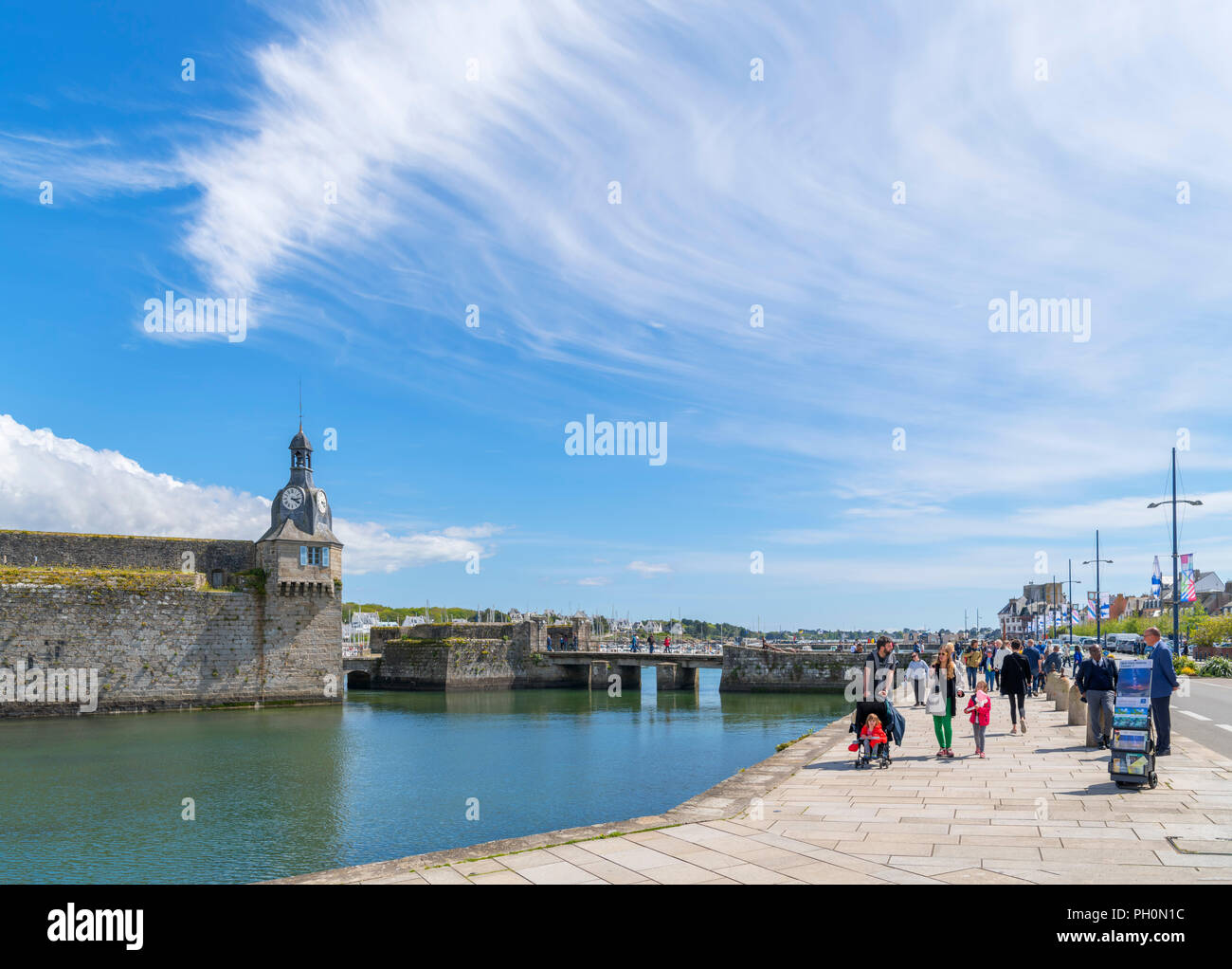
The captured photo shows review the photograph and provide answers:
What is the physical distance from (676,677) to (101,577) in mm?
40206

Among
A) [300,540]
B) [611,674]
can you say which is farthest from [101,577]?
[611,674]

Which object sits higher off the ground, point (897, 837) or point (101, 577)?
point (101, 577)

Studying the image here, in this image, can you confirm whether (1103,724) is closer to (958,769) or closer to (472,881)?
(958,769)

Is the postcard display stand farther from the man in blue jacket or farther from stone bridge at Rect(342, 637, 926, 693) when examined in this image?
stone bridge at Rect(342, 637, 926, 693)

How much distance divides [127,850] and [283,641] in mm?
29401

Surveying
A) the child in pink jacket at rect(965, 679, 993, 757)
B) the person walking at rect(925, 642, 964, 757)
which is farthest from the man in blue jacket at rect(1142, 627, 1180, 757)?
the person walking at rect(925, 642, 964, 757)

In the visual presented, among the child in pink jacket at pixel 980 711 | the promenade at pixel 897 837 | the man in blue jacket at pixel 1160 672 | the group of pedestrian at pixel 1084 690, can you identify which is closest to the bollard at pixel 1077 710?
the group of pedestrian at pixel 1084 690

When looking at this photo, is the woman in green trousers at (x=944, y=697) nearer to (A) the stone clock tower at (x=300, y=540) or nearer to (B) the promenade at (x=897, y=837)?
(B) the promenade at (x=897, y=837)

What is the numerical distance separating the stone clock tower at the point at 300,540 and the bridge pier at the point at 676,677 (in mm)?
28212

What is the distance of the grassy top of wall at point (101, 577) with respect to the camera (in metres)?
39.4

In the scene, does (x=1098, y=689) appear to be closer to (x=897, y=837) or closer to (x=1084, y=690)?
(x=1084, y=690)

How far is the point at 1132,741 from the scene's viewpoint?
1120cm

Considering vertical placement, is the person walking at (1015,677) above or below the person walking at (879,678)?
below
